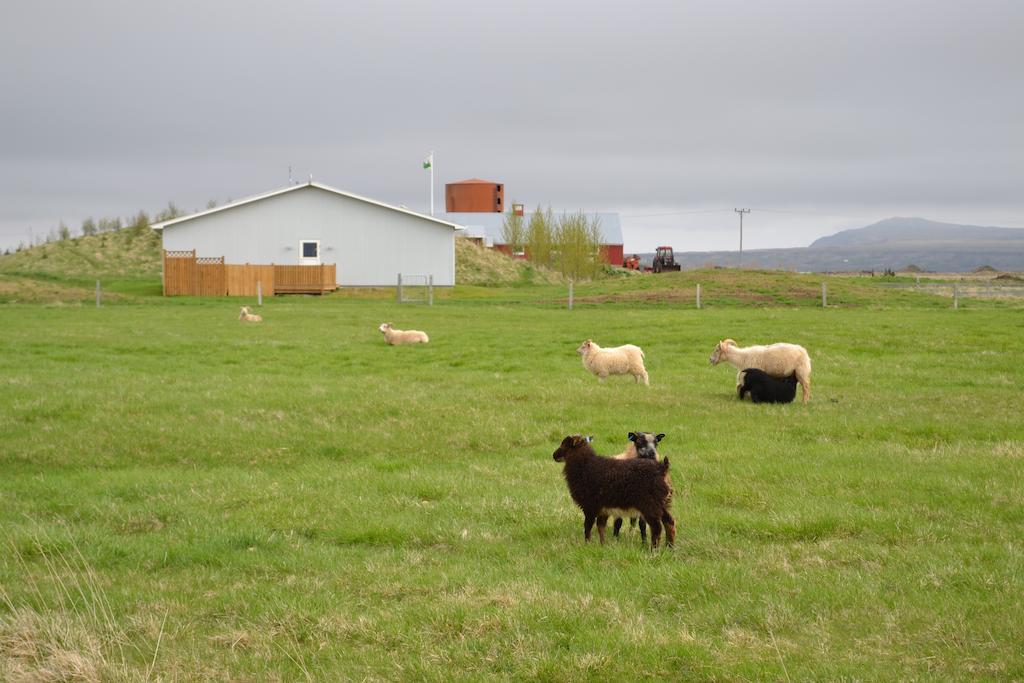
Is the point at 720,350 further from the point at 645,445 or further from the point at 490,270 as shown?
the point at 490,270

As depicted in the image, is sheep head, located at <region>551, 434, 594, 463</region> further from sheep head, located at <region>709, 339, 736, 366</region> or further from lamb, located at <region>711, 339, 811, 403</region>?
sheep head, located at <region>709, 339, 736, 366</region>

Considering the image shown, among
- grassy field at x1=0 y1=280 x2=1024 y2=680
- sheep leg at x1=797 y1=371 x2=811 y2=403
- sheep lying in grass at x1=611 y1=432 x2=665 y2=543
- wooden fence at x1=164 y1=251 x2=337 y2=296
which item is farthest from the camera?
wooden fence at x1=164 y1=251 x2=337 y2=296

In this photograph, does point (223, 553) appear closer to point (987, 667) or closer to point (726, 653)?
point (726, 653)

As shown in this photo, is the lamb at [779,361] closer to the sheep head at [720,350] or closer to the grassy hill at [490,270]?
the sheep head at [720,350]

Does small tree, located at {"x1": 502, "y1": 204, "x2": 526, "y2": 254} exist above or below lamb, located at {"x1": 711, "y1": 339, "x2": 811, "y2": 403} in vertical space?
above

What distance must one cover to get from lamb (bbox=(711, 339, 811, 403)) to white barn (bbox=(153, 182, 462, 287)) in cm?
4897

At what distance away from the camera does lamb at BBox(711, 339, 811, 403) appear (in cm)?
Answer: 1939

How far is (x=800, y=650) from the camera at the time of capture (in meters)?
6.84

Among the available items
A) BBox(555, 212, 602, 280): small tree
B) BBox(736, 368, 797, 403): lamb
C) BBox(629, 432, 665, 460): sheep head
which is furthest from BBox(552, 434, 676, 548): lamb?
BBox(555, 212, 602, 280): small tree

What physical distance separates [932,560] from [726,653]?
302 cm

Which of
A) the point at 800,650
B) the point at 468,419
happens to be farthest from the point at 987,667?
the point at 468,419

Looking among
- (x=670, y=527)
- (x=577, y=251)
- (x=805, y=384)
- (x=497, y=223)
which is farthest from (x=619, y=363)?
(x=497, y=223)

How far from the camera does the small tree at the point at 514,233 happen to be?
379 feet

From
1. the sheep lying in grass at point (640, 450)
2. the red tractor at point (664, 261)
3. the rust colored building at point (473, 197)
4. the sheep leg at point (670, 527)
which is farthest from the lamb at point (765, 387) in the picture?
the rust colored building at point (473, 197)
